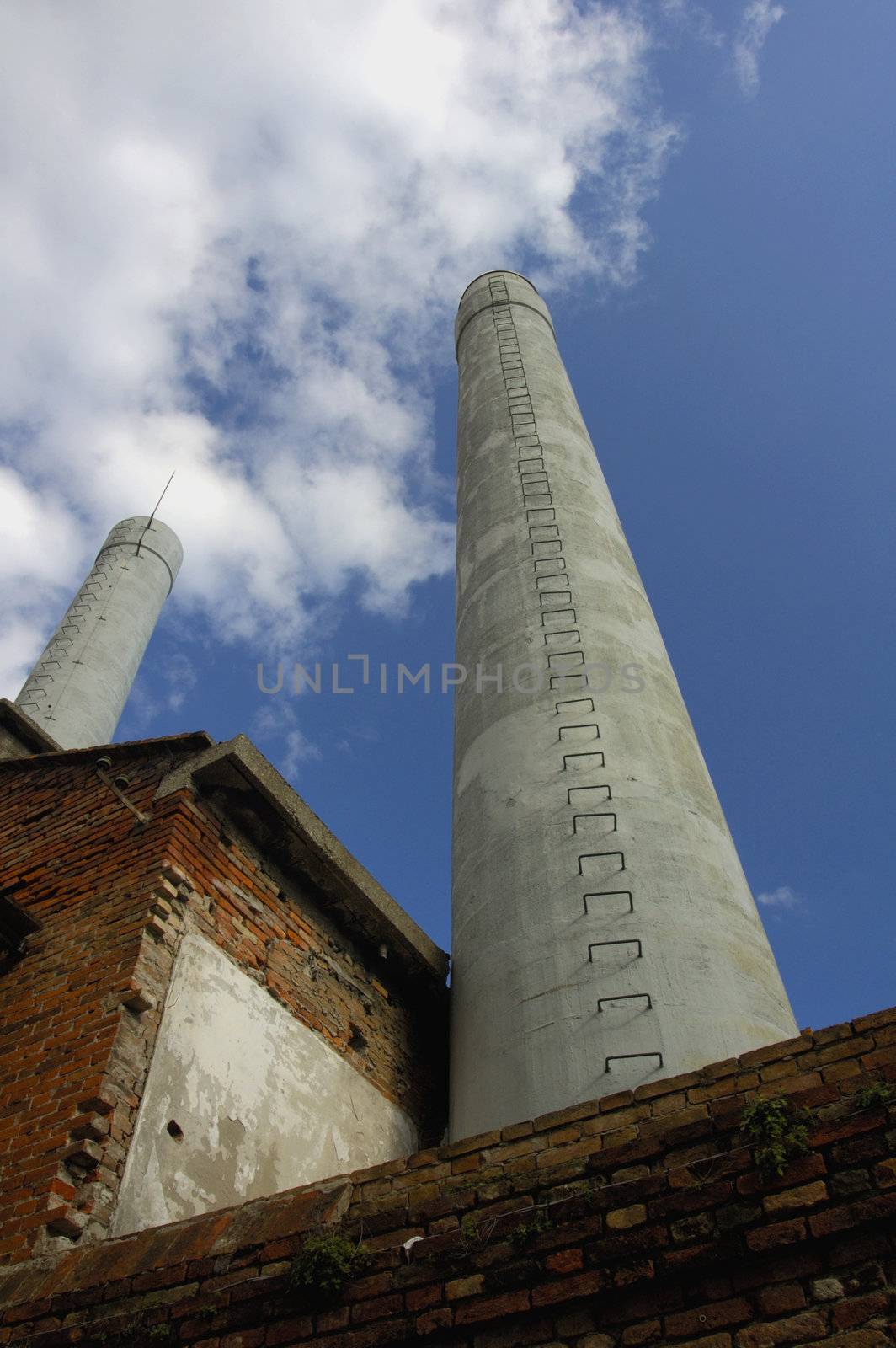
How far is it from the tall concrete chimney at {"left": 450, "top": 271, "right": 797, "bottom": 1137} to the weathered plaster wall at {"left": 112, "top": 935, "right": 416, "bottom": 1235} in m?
0.89

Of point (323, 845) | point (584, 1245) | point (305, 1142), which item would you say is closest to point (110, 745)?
point (323, 845)

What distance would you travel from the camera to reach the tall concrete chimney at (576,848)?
6.57 meters

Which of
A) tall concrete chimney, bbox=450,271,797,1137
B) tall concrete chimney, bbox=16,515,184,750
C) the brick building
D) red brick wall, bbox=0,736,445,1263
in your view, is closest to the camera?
the brick building

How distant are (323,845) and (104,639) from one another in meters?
13.7

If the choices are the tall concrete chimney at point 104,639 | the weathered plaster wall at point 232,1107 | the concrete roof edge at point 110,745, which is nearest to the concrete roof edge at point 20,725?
the concrete roof edge at point 110,745

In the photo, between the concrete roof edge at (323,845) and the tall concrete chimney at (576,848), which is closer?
the tall concrete chimney at (576,848)

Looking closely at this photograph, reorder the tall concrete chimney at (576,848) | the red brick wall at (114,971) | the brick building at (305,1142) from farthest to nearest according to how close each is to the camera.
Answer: the tall concrete chimney at (576,848) → the red brick wall at (114,971) → the brick building at (305,1142)

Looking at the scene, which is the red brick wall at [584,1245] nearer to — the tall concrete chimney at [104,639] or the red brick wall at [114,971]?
the red brick wall at [114,971]

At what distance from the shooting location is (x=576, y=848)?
7.73m

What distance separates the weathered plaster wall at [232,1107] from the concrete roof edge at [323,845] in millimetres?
1121

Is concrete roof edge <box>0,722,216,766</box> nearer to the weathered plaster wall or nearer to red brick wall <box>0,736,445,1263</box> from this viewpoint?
red brick wall <box>0,736,445,1263</box>

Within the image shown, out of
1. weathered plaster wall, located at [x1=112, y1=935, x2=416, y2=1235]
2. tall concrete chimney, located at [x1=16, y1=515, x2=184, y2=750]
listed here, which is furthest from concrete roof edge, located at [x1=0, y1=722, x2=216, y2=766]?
tall concrete chimney, located at [x1=16, y1=515, x2=184, y2=750]

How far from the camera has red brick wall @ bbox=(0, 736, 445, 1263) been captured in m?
5.12

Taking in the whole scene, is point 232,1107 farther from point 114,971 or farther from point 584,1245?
point 584,1245
